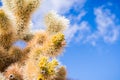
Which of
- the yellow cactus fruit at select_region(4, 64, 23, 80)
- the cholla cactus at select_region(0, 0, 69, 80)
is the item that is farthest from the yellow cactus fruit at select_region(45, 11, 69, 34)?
the yellow cactus fruit at select_region(4, 64, 23, 80)

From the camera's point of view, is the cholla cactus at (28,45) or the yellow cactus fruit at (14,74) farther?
the yellow cactus fruit at (14,74)

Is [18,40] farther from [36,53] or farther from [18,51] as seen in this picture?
[36,53]

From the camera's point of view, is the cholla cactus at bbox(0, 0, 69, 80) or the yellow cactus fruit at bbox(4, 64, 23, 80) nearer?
the cholla cactus at bbox(0, 0, 69, 80)

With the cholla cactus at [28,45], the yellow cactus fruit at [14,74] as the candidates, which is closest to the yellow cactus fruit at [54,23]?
the cholla cactus at [28,45]

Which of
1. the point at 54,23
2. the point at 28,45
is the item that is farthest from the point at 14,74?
the point at 54,23

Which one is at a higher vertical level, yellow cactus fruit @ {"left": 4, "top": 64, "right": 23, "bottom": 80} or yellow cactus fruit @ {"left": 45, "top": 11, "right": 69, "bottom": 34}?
yellow cactus fruit @ {"left": 45, "top": 11, "right": 69, "bottom": 34}

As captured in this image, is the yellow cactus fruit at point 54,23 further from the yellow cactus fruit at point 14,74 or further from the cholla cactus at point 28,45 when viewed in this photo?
the yellow cactus fruit at point 14,74

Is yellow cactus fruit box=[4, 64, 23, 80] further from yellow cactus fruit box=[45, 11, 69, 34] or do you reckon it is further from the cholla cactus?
yellow cactus fruit box=[45, 11, 69, 34]

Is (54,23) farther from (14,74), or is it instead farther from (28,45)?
(14,74)

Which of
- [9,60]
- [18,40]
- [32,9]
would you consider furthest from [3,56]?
[32,9]
